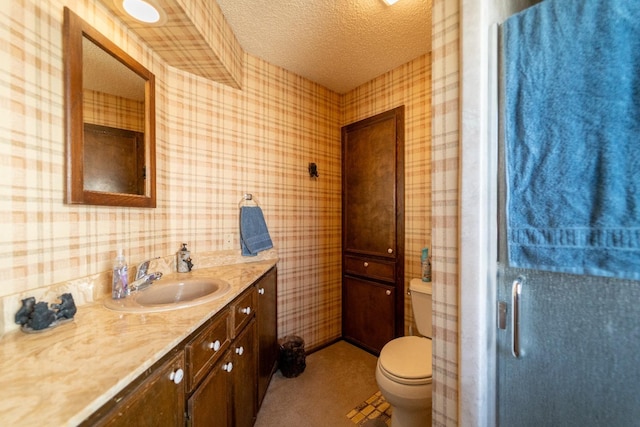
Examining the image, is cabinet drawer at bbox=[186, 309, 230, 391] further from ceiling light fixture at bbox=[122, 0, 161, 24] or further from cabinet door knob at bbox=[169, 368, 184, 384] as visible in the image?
ceiling light fixture at bbox=[122, 0, 161, 24]

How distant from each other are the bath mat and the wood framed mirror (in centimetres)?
183

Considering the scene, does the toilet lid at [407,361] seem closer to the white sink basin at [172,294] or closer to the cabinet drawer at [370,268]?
the cabinet drawer at [370,268]

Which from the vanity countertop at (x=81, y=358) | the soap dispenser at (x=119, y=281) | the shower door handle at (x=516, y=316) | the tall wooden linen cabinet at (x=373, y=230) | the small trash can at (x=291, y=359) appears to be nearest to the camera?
the vanity countertop at (x=81, y=358)

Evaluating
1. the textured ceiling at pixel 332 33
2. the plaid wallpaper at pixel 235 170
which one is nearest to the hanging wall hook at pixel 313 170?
the plaid wallpaper at pixel 235 170

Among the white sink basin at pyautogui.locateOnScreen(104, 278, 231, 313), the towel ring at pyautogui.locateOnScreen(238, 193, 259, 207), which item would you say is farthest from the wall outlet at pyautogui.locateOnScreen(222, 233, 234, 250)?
the white sink basin at pyautogui.locateOnScreen(104, 278, 231, 313)

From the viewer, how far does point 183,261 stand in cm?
172

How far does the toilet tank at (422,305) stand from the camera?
182 centimetres

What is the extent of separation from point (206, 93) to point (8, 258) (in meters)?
1.49

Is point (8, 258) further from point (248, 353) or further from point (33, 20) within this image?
point (248, 353)

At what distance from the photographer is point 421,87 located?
2.16 metres

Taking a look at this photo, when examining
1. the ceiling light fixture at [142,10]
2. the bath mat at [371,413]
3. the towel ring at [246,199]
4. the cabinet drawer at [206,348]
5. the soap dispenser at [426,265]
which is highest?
the ceiling light fixture at [142,10]

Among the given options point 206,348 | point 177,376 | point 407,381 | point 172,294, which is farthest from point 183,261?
point 407,381

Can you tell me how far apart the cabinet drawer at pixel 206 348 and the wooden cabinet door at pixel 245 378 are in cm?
15

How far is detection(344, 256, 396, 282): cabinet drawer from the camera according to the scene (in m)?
2.29
